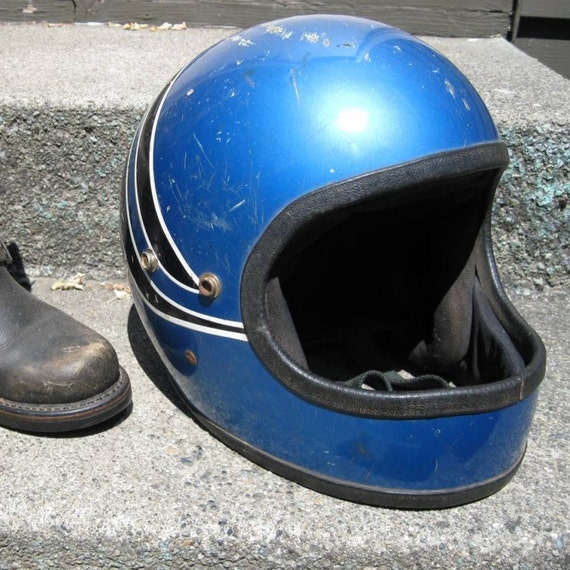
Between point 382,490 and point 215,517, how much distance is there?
0.24m

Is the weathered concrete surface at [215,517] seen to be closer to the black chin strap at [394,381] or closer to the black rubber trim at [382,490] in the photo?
the black rubber trim at [382,490]

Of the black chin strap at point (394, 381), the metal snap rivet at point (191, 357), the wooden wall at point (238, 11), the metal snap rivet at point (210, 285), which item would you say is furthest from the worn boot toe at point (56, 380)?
the wooden wall at point (238, 11)

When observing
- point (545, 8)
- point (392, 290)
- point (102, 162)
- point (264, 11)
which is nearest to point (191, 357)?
point (392, 290)

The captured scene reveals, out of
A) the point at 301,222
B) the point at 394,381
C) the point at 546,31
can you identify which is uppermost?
the point at 301,222

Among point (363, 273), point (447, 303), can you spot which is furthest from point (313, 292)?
point (447, 303)

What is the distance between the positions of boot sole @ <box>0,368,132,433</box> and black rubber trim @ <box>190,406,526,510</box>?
0.22m

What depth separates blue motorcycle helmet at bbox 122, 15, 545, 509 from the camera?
109cm

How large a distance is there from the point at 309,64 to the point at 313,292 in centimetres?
55

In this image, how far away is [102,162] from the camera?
5.56 ft

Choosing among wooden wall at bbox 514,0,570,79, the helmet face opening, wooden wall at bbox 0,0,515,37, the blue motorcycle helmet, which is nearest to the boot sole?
the blue motorcycle helmet

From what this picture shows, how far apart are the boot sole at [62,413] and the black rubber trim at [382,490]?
0.22 meters

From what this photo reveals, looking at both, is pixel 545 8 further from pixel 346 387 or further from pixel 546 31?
pixel 346 387

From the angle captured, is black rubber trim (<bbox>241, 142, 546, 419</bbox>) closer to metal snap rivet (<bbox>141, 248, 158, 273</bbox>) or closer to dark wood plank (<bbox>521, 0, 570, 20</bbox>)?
metal snap rivet (<bbox>141, 248, 158, 273</bbox>)

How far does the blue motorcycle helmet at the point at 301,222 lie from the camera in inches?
43.1
